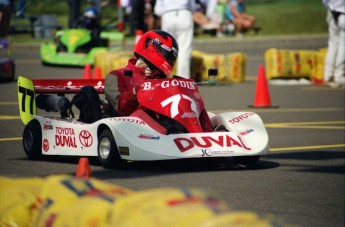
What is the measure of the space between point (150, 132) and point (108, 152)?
441 mm

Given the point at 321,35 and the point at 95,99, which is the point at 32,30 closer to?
the point at 321,35

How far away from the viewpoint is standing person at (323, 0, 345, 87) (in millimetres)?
19312

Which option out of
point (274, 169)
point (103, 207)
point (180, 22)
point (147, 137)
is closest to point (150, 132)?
point (147, 137)

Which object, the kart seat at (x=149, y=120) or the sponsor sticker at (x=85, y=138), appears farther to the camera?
the sponsor sticker at (x=85, y=138)

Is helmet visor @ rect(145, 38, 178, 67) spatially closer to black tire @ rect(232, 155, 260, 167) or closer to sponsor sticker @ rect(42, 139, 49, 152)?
black tire @ rect(232, 155, 260, 167)

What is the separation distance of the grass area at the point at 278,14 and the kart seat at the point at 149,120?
69.5ft

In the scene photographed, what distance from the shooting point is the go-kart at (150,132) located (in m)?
9.87

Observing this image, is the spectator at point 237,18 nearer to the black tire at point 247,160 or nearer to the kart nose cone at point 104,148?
the black tire at point 247,160

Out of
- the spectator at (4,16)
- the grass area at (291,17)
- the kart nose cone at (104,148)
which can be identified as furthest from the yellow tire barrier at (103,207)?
the grass area at (291,17)

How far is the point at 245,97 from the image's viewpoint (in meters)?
18.6

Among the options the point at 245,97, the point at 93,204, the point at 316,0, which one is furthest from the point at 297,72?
the point at 316,0

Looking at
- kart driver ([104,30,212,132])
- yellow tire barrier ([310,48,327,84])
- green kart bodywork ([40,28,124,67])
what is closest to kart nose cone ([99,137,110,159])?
kart driver ([104,30,212,132])

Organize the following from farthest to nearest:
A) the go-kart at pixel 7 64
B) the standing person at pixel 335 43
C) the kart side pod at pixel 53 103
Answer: the go-kart at pixel 7 64
the standing person at pixel 335 43
the kart side pod at pixel 53 103

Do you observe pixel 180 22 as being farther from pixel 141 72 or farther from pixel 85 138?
pixel 85 138
